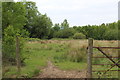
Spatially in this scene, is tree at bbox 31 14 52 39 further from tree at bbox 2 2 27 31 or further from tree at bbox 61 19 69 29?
tree at bbox 2 2 27 31

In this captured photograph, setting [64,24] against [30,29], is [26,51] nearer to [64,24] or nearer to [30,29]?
[30,29]

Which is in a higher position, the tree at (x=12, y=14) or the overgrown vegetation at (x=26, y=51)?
the tree at (x=12, y=14)

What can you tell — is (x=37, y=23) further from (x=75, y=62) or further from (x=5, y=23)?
(x=75, y=62)

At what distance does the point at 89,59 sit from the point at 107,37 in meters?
39.0

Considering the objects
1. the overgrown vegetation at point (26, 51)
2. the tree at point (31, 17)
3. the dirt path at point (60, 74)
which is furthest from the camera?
the tree at point (31, 17)

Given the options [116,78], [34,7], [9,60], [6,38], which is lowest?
[116,78]

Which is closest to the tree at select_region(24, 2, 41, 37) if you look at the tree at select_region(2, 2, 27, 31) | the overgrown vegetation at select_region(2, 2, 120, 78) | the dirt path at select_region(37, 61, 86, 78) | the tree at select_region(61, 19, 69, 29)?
the tree at select_region(61, 19, 69, 29)

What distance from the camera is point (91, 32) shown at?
52.1m

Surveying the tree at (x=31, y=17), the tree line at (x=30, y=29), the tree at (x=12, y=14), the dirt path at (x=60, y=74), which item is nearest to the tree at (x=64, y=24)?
the tree line at (x=30, y=29)

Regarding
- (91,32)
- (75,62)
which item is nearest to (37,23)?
(91,32)

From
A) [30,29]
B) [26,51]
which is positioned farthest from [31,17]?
[26,51]

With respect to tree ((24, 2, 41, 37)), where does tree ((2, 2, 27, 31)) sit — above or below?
below

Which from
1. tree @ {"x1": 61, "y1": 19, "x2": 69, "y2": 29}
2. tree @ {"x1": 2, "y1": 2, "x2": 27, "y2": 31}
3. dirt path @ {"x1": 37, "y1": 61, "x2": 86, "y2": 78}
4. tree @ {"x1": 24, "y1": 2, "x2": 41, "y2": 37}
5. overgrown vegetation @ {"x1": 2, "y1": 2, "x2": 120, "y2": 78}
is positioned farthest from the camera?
tree @ {"x1": 61, "y1": 19, "x2": 69, "y2": 29}

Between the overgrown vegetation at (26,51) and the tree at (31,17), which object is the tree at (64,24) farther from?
the overgrown vegetation at (26,51)
